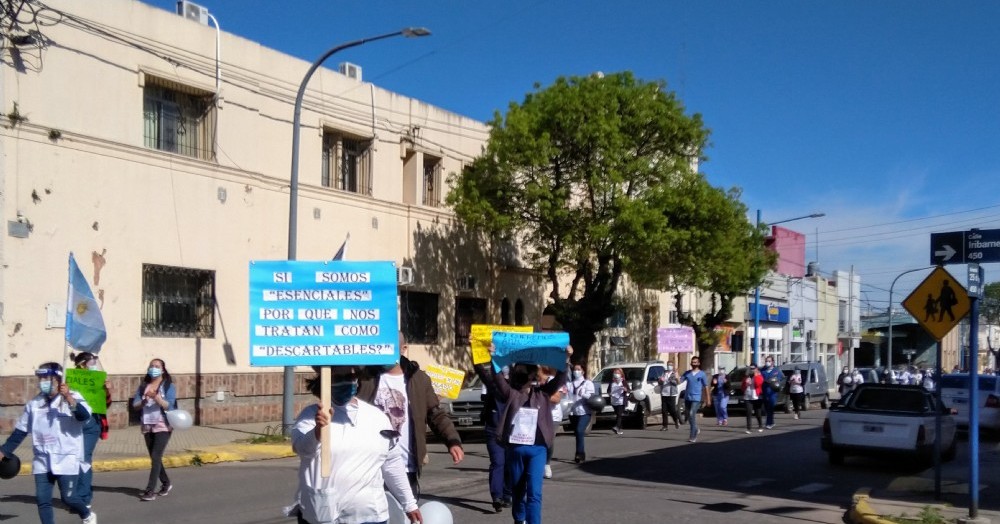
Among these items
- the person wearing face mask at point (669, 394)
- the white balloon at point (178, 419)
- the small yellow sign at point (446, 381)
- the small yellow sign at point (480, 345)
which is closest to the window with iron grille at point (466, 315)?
the person wearing face mask at point (669, 394)

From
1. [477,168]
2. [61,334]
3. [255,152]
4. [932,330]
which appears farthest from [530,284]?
[932,330]

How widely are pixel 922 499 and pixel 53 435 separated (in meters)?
10.0

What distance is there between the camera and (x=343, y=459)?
211 inches

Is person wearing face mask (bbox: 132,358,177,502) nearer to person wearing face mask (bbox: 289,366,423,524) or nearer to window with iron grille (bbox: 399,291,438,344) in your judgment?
person wearing face mask (bbox: 289,366,423,524)

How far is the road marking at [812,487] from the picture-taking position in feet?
46.3

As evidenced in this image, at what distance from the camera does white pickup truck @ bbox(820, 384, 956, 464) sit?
639 inches

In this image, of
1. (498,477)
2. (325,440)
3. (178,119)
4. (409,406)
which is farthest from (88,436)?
(178,119)

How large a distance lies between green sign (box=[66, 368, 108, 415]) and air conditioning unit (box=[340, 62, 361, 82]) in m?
17.0

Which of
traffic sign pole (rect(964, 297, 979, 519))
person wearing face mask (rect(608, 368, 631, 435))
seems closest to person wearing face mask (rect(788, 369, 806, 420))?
person wearing face mask (rect(608, 368, 631, 435))

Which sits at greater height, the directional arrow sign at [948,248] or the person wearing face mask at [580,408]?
the directional arrow sign at [948,248]

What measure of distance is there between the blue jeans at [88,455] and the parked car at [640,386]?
15.6 meters

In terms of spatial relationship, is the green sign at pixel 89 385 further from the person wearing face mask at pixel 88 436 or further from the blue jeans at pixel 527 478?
the blue jeans at pixel 527 478

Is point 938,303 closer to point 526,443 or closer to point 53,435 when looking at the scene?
point 526,443

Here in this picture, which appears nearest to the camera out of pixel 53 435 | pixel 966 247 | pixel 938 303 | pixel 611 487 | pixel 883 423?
pixel 53 435
